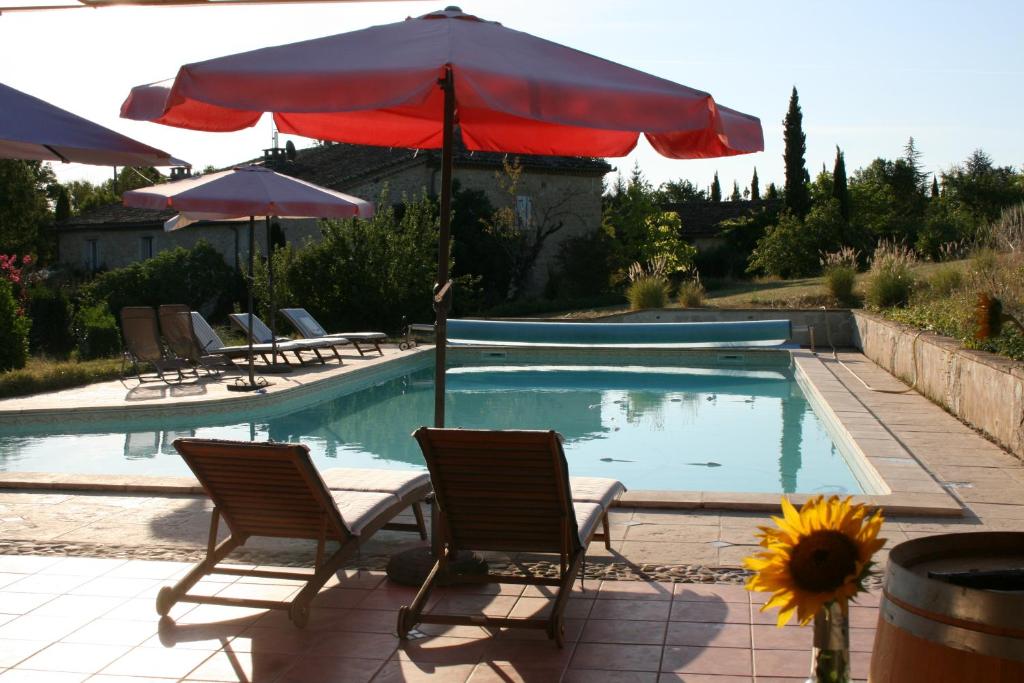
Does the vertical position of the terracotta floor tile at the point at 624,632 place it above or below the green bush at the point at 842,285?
below

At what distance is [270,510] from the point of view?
409cm

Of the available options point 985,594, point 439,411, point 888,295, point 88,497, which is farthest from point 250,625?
point 888,295

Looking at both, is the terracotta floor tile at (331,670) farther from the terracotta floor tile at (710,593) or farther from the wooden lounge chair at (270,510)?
the terracotta floor tile at (710,593)

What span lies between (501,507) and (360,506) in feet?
2.54

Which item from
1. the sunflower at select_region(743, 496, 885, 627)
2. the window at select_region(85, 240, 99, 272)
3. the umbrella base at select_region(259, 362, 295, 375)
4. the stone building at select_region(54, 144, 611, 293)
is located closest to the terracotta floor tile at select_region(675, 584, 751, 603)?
the sunflower at select_region(743, 496, 885, 627)

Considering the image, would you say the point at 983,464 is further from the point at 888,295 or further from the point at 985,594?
the point at 888,295

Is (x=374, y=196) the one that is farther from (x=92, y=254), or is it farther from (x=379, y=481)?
(x=379, y=481)

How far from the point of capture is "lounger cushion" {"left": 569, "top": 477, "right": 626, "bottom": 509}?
14.7ft

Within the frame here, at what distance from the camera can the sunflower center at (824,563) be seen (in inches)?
66.6

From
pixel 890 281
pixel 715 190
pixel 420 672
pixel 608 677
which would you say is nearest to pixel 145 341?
pixel 420 672

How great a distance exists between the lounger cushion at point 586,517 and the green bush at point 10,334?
10569 mm

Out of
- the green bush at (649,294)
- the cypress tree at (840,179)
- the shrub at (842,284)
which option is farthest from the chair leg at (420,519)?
the cypress tree at (840,179)

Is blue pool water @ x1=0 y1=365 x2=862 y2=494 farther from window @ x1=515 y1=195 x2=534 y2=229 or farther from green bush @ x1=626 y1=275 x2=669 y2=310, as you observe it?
window @ x1=515 y1=195 x2=534 y2=229

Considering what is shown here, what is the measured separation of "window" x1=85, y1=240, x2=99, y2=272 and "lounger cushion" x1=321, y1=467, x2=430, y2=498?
29652 mm
